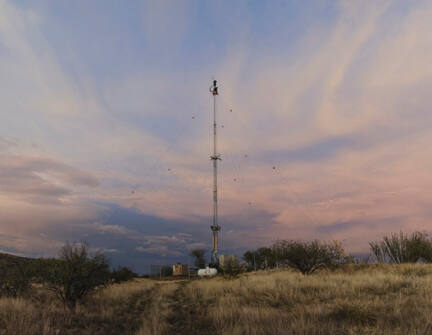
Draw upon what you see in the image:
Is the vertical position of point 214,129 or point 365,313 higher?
point 214,129

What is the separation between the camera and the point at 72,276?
15.2m

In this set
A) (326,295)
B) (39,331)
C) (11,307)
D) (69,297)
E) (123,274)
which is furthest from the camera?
(123,274)

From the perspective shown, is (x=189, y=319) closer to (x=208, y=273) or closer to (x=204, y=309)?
(x=204, y=309)

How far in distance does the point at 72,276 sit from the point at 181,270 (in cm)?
4140

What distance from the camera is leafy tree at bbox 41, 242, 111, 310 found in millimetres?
15070

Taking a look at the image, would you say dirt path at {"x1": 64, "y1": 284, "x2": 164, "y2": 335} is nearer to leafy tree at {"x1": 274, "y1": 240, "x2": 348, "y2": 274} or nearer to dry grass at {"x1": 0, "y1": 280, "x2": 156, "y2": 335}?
dry grass at {"x1": 0, "y1": 280, "x2": 156, "y2": 335}

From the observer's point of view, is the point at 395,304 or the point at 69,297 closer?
the point at 395,304

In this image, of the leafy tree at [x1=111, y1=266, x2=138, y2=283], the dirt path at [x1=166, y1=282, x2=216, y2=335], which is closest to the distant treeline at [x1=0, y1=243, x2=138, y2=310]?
the dirt path at [x1=166, y1=282, x2=216, y2=335]

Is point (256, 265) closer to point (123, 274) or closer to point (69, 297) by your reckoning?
point (123, 274)

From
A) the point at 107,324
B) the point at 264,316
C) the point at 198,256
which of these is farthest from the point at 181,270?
the point at 264,316

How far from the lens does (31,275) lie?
17344mm

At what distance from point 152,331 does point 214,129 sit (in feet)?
125

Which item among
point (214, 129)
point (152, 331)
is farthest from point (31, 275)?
point (214, 129)

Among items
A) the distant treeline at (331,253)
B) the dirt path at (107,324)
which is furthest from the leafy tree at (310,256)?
the dirt path at (107,324)
